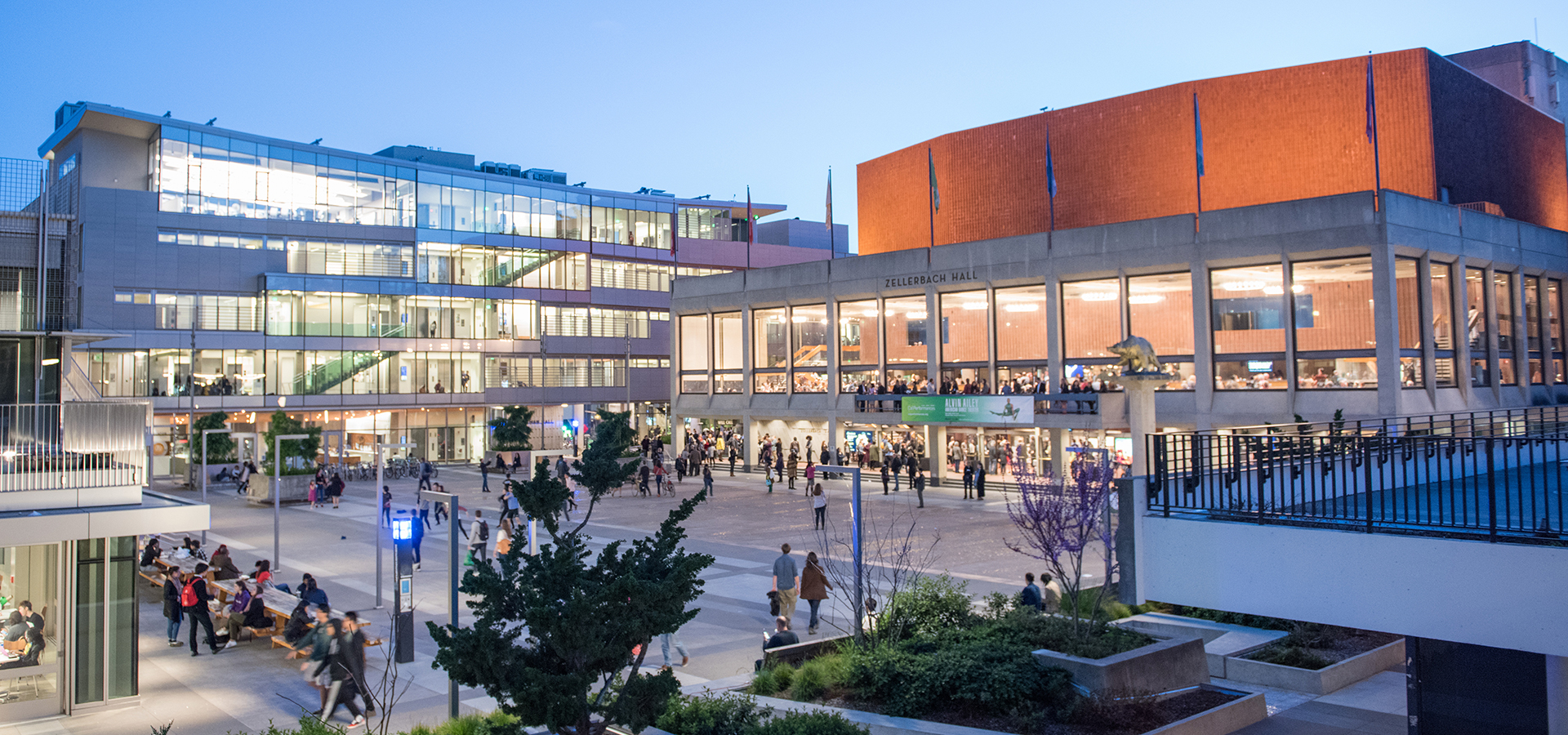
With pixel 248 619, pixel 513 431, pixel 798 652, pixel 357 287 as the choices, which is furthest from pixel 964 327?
pixel 357 287

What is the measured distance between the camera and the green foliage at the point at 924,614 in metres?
13.1

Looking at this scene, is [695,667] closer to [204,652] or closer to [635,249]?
[204,652]

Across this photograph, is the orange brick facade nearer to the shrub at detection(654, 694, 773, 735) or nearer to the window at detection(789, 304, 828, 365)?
the window at detection(789, 304, 828, 365)

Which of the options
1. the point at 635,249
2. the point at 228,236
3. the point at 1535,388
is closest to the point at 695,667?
the point at 1535,388

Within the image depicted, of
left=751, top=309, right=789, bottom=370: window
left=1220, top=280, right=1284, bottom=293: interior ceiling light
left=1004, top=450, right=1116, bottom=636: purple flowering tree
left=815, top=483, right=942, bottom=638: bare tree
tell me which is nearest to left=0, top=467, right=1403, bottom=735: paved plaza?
left=815, top=483, right=942, bottom=638: bare tree

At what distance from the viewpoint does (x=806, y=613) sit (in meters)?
18.9

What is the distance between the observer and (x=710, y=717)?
987cm

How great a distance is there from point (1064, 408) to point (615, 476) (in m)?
25.7

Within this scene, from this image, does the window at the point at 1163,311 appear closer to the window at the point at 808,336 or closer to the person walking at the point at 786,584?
the window at the point at 808,336

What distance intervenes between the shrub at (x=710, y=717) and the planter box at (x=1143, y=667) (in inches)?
134

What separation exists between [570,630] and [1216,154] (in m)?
42.9

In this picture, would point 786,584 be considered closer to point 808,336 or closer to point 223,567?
point 223,567

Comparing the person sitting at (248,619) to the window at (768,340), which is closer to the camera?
the person sitting at (248,619)

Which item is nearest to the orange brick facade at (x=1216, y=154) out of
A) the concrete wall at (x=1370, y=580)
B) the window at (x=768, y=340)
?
the window at (x=768, y=340)
